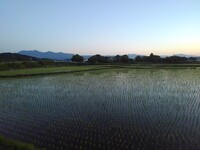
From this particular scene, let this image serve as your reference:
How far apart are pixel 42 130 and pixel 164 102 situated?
7.70 meters

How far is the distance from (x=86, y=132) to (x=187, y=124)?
3.93m

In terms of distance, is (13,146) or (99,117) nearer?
Answer: (13,146)

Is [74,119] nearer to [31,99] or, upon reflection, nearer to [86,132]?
[86,132]

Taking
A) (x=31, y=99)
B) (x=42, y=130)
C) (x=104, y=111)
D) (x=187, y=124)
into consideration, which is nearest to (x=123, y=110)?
(x=104, y=111)

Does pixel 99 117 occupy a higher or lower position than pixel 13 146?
lower

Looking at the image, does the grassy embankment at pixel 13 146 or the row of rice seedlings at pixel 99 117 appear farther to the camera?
the row of rice seedlings at pixel 99 117

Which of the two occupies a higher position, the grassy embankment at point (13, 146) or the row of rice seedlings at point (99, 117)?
the grassy embankment at point (13, 146)

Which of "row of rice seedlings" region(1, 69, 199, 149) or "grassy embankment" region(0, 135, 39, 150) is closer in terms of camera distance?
"grassy embankment" region(0, 135, 39, 150)

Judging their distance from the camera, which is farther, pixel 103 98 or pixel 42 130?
pixel 103 98

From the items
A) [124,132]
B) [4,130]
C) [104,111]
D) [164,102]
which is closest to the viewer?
[124,132]

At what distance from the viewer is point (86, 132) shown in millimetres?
8680

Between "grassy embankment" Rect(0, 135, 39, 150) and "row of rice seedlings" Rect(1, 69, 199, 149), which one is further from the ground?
"grassy embankment" Rect(0, 135, 39, 150)

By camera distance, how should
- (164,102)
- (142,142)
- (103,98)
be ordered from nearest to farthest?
(142,142), (164,102), (103,98)

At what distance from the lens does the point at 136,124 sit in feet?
31.6
